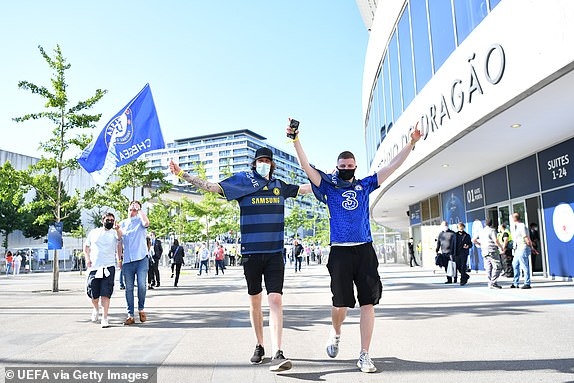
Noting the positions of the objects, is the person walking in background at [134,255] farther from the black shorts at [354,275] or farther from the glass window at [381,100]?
the glass window at [381,100]

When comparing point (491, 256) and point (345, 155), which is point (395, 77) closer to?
point (491, 256)

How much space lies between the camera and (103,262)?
Result: 752cm

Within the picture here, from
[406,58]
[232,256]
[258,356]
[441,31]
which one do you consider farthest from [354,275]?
[232,256]

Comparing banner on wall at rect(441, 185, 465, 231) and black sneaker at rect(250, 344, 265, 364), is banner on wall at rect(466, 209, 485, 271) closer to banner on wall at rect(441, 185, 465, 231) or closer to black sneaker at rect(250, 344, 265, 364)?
banner on wall at rect(441, 185, 465, 231)

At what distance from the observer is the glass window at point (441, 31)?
522 inches

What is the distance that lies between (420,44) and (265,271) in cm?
1335

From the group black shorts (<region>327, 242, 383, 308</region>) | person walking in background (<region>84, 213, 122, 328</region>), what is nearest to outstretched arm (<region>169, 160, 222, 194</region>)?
black shorts (<region>327, 242, 383, 308</region>)

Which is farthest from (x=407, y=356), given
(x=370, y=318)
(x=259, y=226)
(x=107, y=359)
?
(x=107, y=359)

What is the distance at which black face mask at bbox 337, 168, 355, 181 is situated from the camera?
4.69 metres

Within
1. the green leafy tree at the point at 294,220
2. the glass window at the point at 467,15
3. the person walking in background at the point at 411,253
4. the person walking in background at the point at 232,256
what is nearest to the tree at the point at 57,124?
the glass window at the point at 467,15

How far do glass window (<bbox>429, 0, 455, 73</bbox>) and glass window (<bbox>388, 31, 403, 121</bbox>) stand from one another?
14.1 feet

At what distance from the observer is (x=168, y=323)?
24.9 ft

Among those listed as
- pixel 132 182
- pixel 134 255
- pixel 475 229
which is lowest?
pixel 134 255

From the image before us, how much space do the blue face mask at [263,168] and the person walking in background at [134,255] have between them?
3.46 meters
